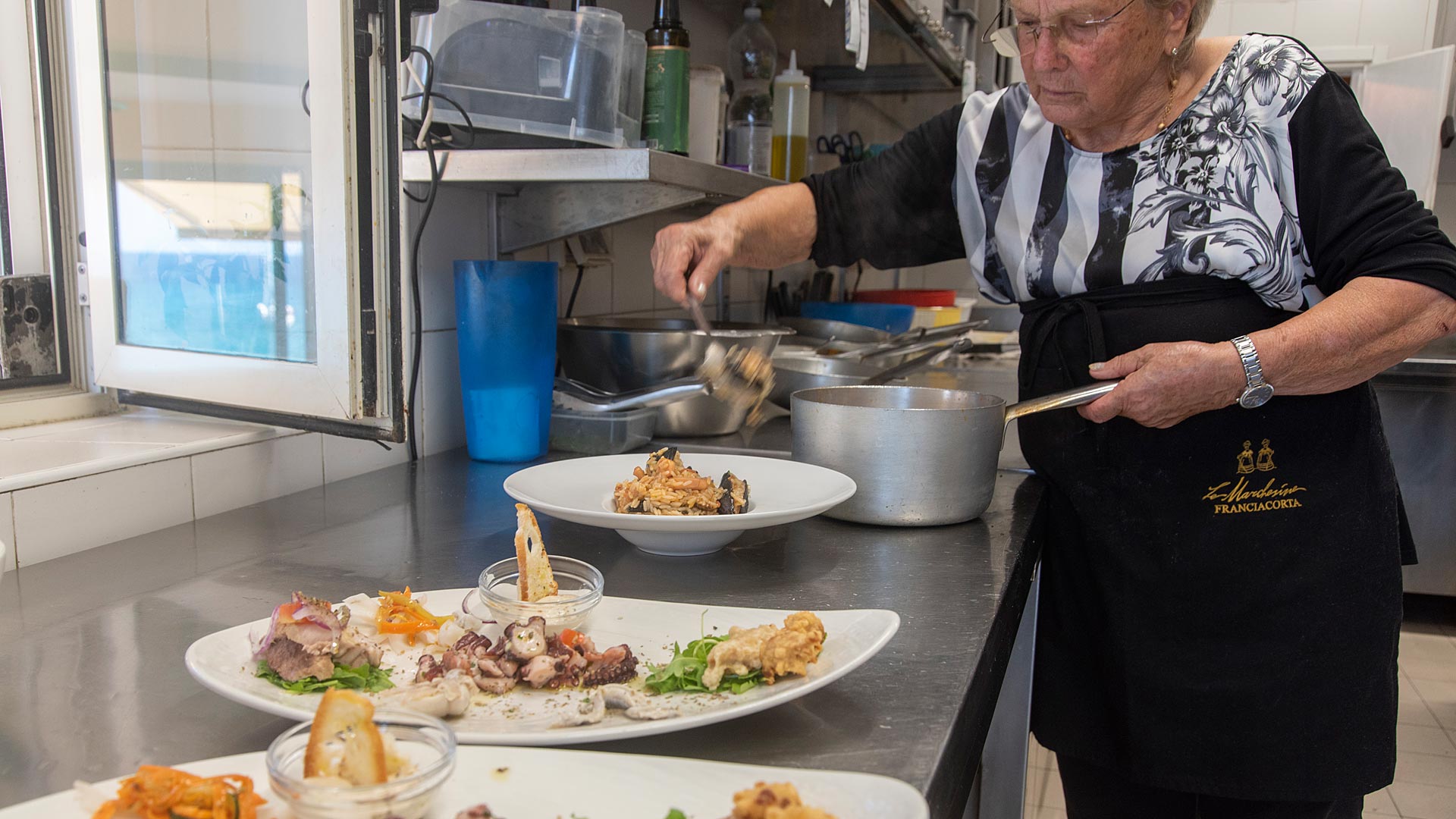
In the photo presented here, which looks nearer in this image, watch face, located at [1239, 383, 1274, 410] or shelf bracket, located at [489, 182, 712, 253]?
watch face, located at [1239, 383, 1274, 410]

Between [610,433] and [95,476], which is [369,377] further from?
[610,433]

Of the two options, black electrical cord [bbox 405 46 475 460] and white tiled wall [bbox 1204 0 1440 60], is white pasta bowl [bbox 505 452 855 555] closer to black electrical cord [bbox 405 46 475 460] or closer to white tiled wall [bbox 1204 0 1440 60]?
black electrical cord [bbox 405 46 475 460]

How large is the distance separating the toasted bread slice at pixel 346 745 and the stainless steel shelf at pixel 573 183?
2.73ft

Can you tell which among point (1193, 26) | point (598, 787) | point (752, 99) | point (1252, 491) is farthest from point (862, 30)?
point (598, 787)

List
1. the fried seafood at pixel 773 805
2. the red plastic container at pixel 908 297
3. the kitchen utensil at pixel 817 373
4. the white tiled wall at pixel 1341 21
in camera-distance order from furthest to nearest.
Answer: the white tiled wall at pixel 1341 21
the red plastic container at pixel 908 297
the kitchen utensil at pixel 817 373
the fried seafood at pixel 773 805

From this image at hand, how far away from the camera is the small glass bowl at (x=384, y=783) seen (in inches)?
19.1

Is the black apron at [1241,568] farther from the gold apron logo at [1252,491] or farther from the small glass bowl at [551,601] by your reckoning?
the small glass bowl at [551,601]

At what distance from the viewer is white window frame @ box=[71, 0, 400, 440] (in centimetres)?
111

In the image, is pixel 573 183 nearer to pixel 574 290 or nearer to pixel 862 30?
pixel 574 290

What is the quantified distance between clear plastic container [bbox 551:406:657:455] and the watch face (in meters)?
0.84

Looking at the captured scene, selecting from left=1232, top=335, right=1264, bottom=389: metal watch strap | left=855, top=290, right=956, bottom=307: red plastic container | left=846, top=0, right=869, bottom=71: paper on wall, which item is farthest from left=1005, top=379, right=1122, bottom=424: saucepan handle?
left=855, top=290, right=956, bottom=307: red plastic container

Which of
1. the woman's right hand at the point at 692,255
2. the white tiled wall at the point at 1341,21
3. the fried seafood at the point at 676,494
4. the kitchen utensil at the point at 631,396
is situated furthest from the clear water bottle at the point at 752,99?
the white tiled wall at the point at 1341,21

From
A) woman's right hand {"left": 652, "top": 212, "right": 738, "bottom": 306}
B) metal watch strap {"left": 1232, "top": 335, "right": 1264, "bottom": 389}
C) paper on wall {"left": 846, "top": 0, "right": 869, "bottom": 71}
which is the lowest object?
metal watch strap {"left": 1232, "top": 335, "right": 1264, "bottom": 389}

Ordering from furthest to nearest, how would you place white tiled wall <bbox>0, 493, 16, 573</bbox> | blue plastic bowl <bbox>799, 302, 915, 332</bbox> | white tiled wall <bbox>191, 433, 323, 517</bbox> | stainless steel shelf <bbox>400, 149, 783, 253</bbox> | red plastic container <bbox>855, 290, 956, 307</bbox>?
red plastic container <bbox>855, 290, 956, 307</bbox>
blue plastic bowl <bbox>799, 302, 915, 332</bbox>
stainless steel shelf <bbox>400, 149, 783, 253</bbox>
white tiled wall <bbox>191, 433, 323, 517</bbox>
white tiled wall <bbox>0, 493, 16, 573</bbox>
